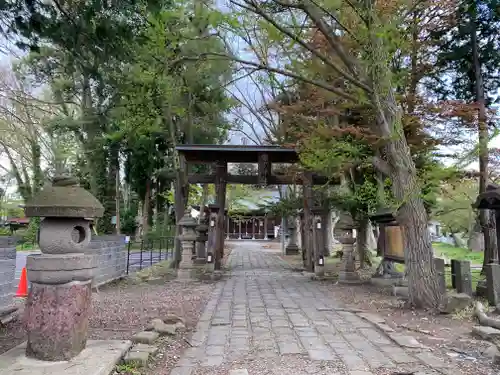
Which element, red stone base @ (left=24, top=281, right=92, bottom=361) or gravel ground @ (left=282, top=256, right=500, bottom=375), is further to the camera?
gravel ground @ (left=282, top=256, right=500, bottom=375)

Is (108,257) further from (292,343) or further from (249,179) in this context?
(292,343)

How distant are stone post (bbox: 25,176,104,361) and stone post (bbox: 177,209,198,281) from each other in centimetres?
775

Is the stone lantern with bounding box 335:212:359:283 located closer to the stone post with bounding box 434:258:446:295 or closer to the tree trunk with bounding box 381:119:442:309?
the stone post with bounding box 434:258:446:295

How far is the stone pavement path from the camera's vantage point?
13.0 ft

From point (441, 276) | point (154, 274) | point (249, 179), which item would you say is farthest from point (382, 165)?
point (154, 274)

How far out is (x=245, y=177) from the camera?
13.4m

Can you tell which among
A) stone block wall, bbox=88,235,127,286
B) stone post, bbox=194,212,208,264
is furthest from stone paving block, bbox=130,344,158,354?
stone post, bbox=194,212,208,264

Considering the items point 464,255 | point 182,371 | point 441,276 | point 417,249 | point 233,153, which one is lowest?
point 182,371

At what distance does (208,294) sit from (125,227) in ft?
71.8

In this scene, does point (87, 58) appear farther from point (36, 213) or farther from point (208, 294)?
point (208, 294)

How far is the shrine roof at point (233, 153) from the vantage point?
1232cm

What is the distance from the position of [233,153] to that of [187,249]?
10.8 ft

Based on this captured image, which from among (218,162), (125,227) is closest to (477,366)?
(218,162)

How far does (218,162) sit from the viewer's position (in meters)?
13.1
